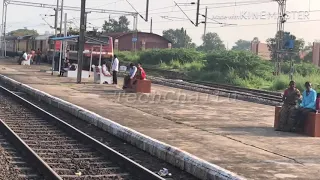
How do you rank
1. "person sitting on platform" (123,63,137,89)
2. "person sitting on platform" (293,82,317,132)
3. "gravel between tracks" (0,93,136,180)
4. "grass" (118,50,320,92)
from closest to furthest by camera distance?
"gravel between tracks" (0,93,136,180)
"person sitting on platform" (293,82,317,132)
"person sitting on platform" (123,63,137,89)
"grass" (118,50,320,92)

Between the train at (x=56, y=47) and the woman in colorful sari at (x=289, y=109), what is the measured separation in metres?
15.2

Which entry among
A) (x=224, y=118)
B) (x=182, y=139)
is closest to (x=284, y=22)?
(x=224, y=118)

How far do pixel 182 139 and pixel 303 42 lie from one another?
77.6m

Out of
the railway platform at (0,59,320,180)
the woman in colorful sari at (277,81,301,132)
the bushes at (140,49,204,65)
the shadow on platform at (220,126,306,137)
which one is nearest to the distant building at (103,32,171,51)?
the bushes at (140,49,204,65)

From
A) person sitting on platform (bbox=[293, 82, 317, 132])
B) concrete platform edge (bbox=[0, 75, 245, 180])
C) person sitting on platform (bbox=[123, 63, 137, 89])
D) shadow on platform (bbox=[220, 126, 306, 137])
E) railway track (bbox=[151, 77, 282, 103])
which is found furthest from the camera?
railway track (bbox=[151, 77, 282, 103])

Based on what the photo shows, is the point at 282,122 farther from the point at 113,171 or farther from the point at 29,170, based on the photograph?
the point at 29,170

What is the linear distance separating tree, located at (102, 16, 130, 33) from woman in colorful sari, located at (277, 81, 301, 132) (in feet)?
334

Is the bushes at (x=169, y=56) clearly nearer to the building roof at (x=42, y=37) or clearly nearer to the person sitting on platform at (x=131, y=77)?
the building roof at (x=42, y=37)

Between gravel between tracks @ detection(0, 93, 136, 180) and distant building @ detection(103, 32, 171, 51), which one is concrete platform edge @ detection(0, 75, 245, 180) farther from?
distant building @ detection(103, 32, 171, 51)

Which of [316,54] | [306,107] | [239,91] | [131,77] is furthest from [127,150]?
[316,54]

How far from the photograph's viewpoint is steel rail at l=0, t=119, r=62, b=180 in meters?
7.16

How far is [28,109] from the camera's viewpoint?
15.6 m

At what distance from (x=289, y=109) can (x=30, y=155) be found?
6319 millimetres

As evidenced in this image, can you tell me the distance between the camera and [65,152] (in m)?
9.21
